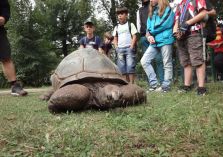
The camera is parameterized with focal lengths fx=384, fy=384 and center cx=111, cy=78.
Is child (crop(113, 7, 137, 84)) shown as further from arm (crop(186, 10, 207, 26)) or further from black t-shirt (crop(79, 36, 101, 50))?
arm (crop(186, 10, 207, 26))

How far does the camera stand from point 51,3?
38.2m

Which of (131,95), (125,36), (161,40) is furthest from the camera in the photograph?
(125,36)

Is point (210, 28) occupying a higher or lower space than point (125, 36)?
lower

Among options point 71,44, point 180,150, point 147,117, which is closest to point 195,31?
point 147,117

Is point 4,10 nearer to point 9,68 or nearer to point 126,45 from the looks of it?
point 9,68

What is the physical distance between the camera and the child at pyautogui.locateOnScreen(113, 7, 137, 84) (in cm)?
899

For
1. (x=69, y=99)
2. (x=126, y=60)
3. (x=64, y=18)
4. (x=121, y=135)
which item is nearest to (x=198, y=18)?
(x=69, y=99)

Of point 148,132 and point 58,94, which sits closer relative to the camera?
point 148,132

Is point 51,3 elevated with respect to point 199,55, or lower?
elevated

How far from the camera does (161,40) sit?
307 inches

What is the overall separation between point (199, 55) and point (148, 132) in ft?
11.2

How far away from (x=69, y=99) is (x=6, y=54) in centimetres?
333

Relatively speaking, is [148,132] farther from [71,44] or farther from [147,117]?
[71,44]

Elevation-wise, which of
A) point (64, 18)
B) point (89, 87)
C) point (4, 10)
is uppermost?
point (64, 18)
